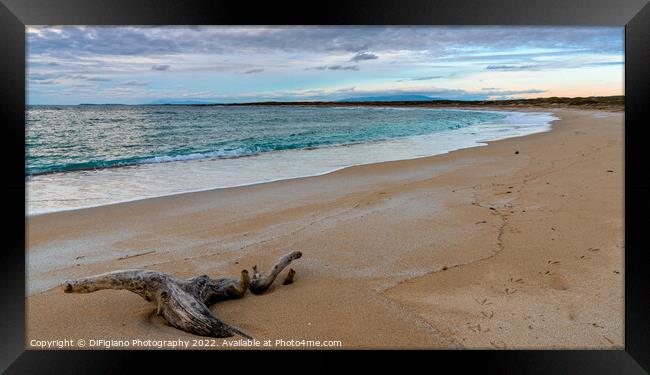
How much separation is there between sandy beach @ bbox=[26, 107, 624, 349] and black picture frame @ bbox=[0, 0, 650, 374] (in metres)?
0.20

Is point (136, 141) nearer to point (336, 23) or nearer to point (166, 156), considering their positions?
point (166, 156)

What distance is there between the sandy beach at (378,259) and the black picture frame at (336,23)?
0.20 metres

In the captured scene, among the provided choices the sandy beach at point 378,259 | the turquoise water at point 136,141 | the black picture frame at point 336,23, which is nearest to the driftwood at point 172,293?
the sandy beach at point 378,259

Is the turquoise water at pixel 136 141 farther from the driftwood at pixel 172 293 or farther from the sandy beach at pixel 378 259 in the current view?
the driftwood at pixel 172 293

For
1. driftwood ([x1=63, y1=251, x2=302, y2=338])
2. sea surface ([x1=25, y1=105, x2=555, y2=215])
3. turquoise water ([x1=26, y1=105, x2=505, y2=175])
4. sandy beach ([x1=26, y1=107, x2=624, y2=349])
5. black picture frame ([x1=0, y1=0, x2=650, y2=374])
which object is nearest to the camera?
black picture frame ([x1=0, y1=0, x2=650, y2=374])

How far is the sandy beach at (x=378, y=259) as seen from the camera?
2.96m

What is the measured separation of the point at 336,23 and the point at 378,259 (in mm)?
2152

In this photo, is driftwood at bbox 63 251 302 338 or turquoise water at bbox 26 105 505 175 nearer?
driftwood at bbox 63 251 302 338

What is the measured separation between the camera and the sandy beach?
2.96 meters

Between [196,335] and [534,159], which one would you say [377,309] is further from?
[534,159]

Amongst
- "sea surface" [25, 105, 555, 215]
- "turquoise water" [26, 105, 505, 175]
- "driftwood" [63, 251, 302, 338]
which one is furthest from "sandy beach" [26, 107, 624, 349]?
"turquoise water" [26, 105, 505, 175]

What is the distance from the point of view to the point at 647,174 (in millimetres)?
2615

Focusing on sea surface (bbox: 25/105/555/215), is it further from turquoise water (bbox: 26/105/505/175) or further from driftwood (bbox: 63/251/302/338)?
driftwood (bbox: 63/251/302/338)

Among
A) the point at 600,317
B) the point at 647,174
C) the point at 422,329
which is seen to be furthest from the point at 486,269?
the point at 647,174
